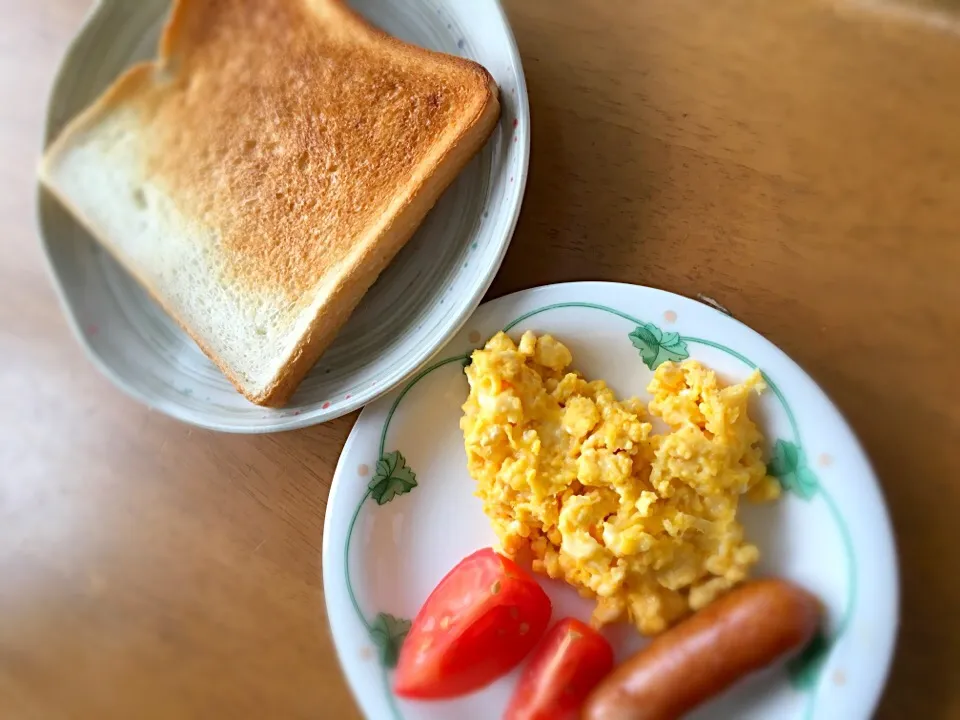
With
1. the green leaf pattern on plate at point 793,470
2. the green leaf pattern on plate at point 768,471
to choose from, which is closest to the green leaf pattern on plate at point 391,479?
the green leaf pattern on plate at point 768,471

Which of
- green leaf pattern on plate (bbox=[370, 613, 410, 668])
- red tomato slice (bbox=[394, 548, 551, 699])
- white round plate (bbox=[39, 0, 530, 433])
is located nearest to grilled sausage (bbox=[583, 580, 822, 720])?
red tomato slice (bbox=[394, 548, 551, 699])

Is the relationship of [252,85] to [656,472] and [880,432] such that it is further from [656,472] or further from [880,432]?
[880,432]

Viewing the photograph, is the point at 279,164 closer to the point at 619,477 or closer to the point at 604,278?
the point at 604,278

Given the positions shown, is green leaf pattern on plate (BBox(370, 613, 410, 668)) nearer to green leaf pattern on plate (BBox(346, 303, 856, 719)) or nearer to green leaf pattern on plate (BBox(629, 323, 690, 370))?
green leaf pattern on plate (BBox(346, 303, 856, 719))

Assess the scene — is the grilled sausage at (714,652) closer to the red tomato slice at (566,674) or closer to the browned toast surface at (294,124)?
the red tomato slice at (566,674)

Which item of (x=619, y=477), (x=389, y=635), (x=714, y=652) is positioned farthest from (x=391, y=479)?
(x=714, y=652)

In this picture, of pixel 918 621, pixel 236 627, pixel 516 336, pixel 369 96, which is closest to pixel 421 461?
pixel 516 336
